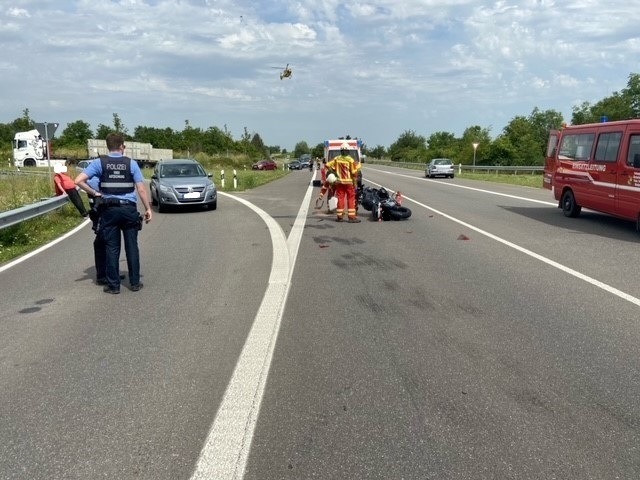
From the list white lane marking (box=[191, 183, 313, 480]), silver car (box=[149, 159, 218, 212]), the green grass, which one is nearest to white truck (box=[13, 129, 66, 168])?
the green grass

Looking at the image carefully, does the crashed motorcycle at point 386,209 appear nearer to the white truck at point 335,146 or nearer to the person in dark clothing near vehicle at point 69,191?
the person in dark clothing near vehicle at point 69,191

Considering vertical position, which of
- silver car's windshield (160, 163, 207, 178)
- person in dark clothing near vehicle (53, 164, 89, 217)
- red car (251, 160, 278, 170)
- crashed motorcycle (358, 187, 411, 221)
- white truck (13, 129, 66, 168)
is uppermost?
silver car's windshield (160, 163, 207, 178)

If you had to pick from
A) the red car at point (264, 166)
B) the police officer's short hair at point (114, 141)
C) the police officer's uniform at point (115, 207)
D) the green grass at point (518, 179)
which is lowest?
the red car at point (264, 166)

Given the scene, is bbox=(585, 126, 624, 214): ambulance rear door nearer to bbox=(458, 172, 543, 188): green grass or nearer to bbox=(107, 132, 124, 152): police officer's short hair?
bbox=(107, 132, 124, 152): police officer's short hair

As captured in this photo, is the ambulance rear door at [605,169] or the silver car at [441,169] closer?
the ambulance rear door at [605,169]

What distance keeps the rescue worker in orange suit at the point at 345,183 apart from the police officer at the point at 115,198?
7.22m

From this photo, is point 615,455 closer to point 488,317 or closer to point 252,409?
point 252,409

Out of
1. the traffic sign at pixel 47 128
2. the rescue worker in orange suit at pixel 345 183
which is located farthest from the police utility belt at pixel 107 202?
the traffic sign at pixel 47 128

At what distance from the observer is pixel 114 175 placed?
699cm

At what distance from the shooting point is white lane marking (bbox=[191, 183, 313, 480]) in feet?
10.4

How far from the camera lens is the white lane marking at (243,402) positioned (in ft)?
10.4

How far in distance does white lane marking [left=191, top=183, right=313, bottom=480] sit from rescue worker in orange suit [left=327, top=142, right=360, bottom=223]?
7.02 metres

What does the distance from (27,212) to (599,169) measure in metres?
12.7

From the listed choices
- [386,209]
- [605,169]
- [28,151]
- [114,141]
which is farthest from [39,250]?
[28,151]
